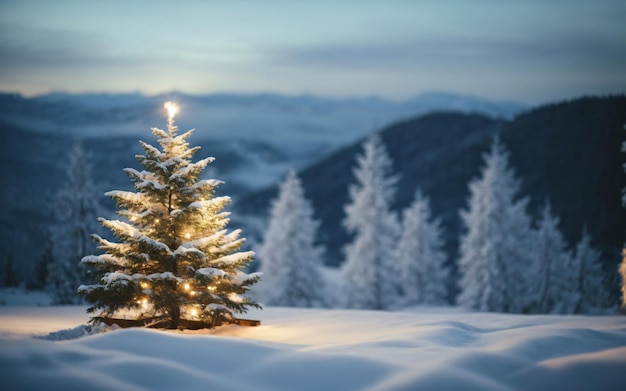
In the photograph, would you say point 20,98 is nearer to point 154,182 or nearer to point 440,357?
point 154,182

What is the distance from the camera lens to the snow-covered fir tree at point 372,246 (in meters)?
36.2

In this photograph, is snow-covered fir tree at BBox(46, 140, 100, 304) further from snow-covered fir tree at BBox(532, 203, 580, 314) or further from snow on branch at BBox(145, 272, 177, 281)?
snow-covered fir tree at BBox(532, 203, 580, 314)

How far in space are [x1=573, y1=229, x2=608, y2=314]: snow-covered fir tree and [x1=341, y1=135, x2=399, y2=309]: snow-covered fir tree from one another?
554 inches

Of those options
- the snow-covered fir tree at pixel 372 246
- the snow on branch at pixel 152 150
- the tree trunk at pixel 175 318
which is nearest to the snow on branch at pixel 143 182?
the snow on branch at pixel 152 150

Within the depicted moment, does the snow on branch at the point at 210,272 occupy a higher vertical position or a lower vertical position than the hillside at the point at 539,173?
lower

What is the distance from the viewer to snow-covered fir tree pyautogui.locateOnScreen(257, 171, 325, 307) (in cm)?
3523

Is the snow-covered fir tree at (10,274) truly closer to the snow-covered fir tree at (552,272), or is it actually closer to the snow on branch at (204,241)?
the snow on branch at (204,241)

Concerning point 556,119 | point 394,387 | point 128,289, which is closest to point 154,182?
point 128,289

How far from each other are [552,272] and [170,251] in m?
35.6

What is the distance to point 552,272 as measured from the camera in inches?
1554

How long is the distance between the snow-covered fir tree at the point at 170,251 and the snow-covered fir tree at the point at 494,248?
28.0m

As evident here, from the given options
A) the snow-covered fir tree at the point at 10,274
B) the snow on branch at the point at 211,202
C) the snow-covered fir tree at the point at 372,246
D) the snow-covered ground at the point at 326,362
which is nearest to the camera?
the snow-covered ground at the point at 326,362

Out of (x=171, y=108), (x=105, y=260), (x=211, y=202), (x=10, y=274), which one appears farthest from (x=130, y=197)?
(x=10, y=274)

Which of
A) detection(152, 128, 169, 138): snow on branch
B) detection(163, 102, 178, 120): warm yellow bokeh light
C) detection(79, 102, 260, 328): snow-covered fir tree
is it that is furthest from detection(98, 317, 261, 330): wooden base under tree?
detection(163, 102, 178, 120): warm yellow bokeh light
